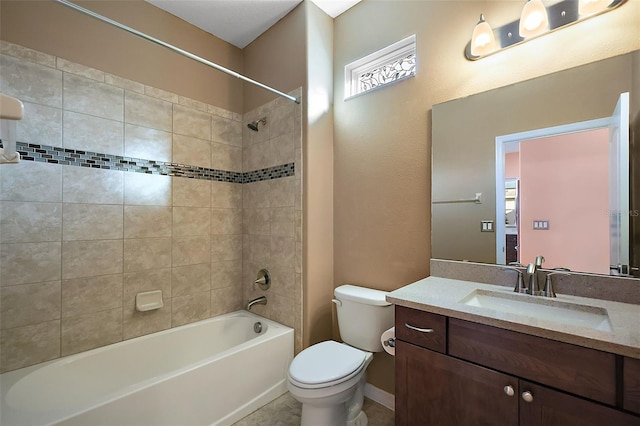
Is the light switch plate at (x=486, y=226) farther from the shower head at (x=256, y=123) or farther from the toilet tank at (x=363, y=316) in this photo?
the shower head at (x=256, y=123)

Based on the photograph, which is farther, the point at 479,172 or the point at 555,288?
the point at 479,172

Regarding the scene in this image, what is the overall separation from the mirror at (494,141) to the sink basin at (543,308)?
0.68ft

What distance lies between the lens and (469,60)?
1537 mm

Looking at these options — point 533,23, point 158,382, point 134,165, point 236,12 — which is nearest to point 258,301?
point 158,382

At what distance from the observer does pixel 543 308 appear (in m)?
1.15

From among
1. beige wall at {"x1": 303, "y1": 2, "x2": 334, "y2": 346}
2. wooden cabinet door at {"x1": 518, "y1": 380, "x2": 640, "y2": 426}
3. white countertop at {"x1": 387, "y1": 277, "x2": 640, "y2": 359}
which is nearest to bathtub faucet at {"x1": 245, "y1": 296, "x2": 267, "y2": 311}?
beige wall at {"x1": 303, "y1": 2, "x2": 334, "y2": 346}

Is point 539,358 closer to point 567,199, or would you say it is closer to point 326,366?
point 567,199

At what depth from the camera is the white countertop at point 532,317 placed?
0.78 metres

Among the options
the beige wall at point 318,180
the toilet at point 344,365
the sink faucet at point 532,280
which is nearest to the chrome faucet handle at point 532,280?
the sink faucet at point 532,280

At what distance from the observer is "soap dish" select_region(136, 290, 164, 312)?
6.33 ft

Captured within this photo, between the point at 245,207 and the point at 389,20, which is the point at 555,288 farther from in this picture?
the point at 245,207

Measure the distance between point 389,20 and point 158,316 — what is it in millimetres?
2611

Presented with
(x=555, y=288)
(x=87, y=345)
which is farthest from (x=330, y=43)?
(x=87, y=345)

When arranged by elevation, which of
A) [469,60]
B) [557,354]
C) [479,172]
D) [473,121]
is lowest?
[557,354]
